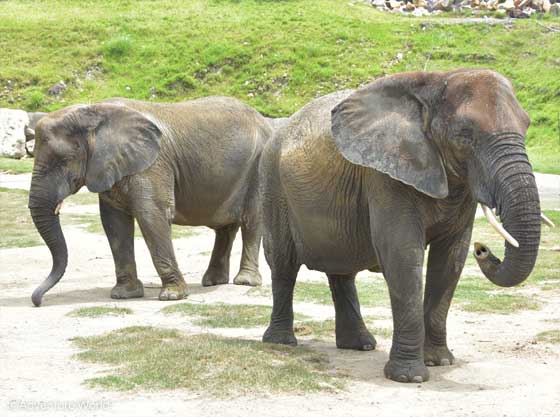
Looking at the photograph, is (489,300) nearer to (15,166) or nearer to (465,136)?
(465,136)

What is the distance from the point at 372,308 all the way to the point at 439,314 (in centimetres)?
300

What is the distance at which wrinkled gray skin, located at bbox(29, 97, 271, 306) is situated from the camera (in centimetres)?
1212

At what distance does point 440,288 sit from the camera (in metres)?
8.31

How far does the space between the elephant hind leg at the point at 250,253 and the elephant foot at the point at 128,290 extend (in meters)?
1.40

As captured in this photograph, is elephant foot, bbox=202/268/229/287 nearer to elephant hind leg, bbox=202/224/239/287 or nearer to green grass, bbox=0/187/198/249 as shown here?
elephant hind leg, bbox=202/224/239/287

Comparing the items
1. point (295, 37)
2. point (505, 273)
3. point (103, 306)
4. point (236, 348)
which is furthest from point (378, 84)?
point (295, 37)

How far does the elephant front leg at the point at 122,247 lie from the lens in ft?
41.7

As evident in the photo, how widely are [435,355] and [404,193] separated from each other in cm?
147

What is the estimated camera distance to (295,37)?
46125 mm

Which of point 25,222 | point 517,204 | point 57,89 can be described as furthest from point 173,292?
point 57,89

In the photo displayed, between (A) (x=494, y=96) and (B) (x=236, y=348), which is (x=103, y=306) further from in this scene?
(A) (x=494, y=96)

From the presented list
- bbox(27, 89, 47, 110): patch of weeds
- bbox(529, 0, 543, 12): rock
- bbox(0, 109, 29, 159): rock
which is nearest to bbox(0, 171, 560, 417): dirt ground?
bbox(0, 109, 29, 159): rock

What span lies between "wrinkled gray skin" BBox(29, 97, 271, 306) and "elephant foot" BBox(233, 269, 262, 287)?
12 millimetres

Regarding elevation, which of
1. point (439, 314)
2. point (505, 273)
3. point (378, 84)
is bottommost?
point (439, 314)
